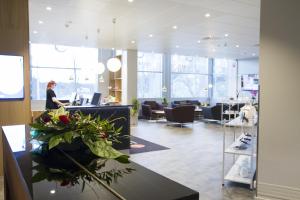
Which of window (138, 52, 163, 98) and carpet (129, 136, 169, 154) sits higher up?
window (138, 52, 163, 98)

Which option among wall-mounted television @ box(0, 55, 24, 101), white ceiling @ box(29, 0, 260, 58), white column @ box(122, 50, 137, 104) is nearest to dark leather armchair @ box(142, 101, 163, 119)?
white column @ box(122, 50, 137, 104)

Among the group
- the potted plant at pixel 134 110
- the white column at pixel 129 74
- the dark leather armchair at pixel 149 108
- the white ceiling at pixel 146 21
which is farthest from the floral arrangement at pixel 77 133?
the dark leather armchair at pixel 149 108

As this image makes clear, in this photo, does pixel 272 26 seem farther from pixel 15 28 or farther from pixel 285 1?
pixel 15 28

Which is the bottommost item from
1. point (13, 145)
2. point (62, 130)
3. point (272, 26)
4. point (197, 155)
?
point (197, 155)

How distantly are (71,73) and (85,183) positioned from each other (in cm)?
1179

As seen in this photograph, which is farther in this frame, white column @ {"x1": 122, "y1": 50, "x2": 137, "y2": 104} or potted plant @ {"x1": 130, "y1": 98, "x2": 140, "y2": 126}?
white column @ {"x1": 122, "y1": 50, "x2": 137, "y2": 104}

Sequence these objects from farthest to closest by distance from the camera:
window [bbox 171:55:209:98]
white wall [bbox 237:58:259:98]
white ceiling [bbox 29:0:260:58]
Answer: window [bbox 171:55:209:98]
white wall [bbox 237:58:259:98]
white ceiling [bbox 29:0:260:58]

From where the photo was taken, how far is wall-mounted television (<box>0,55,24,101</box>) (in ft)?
13.5

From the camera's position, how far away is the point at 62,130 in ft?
4.77

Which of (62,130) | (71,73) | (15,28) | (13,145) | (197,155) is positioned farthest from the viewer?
(71,73)

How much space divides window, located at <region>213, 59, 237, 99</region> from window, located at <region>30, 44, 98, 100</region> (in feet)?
24.9

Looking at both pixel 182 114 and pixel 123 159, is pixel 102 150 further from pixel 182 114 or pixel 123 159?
pixel 182 114

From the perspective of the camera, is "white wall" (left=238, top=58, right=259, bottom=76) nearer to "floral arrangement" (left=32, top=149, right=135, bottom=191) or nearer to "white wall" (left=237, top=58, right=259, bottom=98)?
"white wall" (left=237, top=58, right=259, bottom=98)

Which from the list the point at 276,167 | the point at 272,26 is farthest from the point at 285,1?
the point at 276,167
